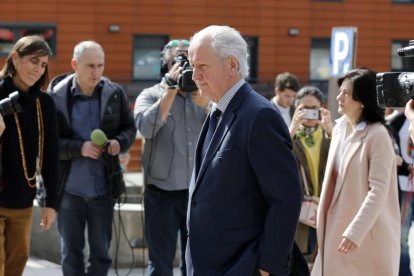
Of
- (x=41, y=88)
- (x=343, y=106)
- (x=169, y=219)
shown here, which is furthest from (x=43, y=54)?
(x=343, y=106)

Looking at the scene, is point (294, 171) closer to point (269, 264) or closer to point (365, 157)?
point (269, 264)

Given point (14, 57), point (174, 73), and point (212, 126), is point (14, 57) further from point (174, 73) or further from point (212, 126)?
point (212, 126)

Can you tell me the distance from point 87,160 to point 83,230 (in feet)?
1.75

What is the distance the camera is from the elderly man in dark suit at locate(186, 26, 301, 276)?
14.0 ft

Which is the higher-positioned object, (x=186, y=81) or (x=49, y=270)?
(x=186, y=81)

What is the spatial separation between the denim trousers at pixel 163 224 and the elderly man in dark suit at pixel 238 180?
101 inches

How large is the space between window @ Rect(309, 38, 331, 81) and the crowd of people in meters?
25.0

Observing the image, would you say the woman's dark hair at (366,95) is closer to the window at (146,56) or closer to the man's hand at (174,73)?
the man's hand at (174,73)

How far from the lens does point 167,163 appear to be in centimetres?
702

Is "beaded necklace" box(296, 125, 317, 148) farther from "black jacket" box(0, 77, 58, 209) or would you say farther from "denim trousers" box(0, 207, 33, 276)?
"denim trousers" box(0, 207, 33, 276)

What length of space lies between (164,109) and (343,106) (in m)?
1.34

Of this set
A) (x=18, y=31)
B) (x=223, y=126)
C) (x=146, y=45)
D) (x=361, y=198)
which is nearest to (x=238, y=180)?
(x=223, y=126)

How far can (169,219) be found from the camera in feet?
23.0

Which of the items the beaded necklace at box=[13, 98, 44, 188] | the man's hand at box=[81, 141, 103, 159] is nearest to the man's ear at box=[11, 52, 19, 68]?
the beaded necklace at box=[13, 98, 44, 188]
